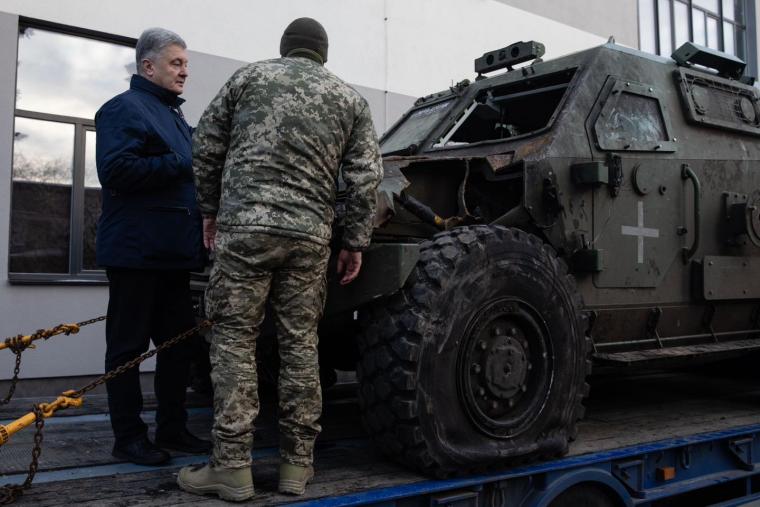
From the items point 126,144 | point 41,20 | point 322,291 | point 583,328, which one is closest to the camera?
point 322,291

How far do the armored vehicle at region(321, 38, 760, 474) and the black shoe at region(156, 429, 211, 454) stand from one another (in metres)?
0.76

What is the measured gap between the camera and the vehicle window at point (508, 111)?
4.52 metres

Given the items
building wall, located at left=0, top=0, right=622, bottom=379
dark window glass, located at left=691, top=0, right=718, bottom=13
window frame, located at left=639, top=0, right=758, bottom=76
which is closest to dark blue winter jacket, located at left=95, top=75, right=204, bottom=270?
building wall, located at left=0, top=0, right=622, bottom=379

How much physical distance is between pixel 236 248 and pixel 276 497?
2.90 feet

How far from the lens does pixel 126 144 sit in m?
3.13

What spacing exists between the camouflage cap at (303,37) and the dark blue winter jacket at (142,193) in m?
0.72

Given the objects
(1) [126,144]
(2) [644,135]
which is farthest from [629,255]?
(1) [126,144]

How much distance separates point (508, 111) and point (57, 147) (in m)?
3.68

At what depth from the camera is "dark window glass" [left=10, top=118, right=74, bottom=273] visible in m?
5.85

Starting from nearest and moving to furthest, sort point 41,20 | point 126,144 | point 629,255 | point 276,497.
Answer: point 276,497
point 126,144
point 629,255
point 41,20

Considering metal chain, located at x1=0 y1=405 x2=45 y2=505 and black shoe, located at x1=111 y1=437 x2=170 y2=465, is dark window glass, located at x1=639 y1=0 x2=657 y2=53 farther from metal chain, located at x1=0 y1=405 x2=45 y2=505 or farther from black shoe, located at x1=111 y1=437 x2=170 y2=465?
metal chain, located at x1=0 y1=405 x2=45 y2=505

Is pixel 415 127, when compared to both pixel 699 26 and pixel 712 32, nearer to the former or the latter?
pixel 699 26

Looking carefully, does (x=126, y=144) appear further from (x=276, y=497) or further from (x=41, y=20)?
(x=41, y=20)

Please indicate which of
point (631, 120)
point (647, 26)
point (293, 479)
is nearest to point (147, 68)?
point (293, 479)
